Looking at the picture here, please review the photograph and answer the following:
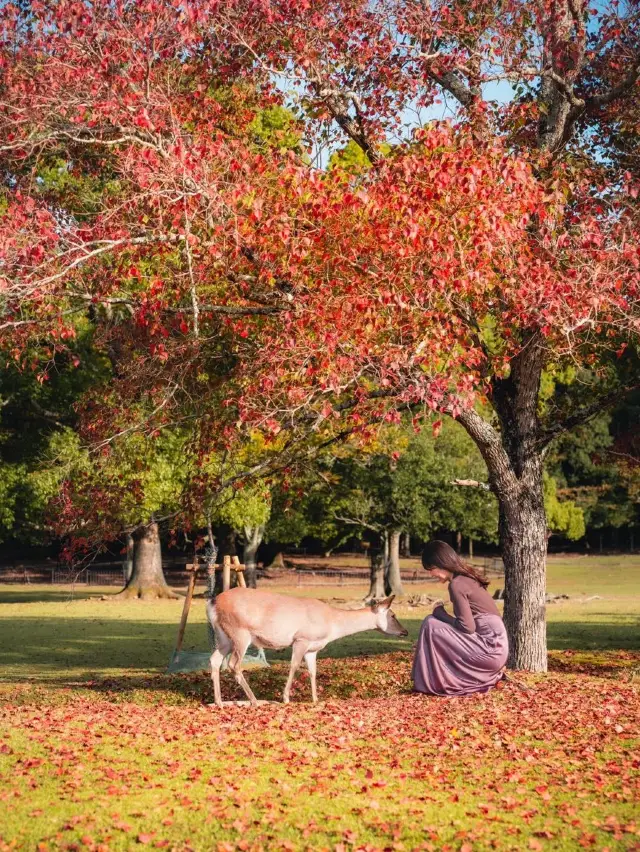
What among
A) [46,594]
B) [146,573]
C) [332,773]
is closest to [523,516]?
[332,773]

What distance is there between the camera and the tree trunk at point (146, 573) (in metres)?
41.2

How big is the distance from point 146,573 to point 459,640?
31.2 meters

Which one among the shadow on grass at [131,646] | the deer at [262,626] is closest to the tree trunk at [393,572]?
the shadow on grass at [131,646]

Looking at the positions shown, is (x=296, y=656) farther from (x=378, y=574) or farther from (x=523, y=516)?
(x=378, y=574)

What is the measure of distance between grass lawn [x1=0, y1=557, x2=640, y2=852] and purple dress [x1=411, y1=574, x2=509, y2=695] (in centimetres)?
27

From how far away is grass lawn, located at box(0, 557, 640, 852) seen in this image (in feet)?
22.4

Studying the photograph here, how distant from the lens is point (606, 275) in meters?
12.5

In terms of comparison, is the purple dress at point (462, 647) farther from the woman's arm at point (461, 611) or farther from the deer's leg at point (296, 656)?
the deer's leg at point (296, 656)

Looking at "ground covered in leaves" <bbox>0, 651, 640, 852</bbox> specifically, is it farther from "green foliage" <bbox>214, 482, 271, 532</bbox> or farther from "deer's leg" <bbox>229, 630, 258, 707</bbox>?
"green foliage" <bbox>214, 482, 271, 532</bbox>

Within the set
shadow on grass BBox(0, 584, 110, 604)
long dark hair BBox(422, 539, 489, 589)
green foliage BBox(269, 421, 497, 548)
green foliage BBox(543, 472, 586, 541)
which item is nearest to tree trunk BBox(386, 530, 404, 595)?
green foliage BBox(269, 421, 497, 548)

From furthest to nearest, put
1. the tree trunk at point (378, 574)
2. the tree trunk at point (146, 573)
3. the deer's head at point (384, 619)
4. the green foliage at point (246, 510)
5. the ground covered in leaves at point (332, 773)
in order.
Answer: the tree trunk at point (378, 574)
the tree trunk at point (146, 573)
the green foliage at point (246, 510)
the deer's head at point (384, 619)
the ground covered in leaves at point (332, 773)

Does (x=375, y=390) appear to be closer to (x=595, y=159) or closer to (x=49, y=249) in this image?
(x=49, y=249)

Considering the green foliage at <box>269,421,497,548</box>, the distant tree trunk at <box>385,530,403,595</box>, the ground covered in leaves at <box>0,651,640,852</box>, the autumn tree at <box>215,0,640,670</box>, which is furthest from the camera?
the distant tree trunk at <box>385,530,403,595</box>

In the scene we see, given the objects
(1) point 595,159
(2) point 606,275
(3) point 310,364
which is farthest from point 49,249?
(1) point 595,159
